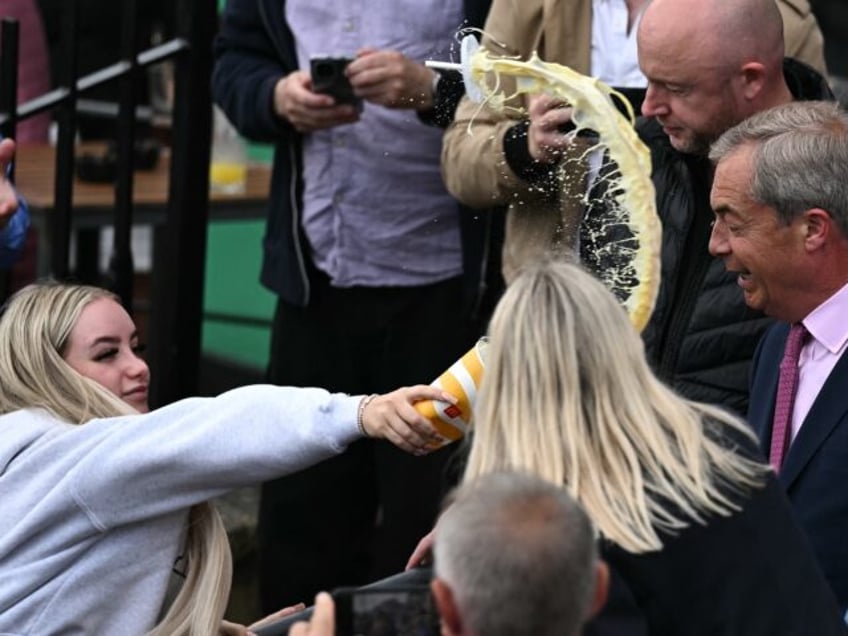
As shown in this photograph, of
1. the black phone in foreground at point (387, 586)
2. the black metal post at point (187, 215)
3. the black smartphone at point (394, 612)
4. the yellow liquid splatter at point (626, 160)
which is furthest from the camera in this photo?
the black metal post at point (187, 215)

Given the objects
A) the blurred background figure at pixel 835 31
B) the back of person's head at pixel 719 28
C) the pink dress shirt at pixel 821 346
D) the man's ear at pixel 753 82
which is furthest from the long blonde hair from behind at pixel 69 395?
the blurred background figure at pixel 835 31

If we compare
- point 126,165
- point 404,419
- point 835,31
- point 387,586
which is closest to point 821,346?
point 404,419

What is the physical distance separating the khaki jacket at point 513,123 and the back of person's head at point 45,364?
3.50 feet

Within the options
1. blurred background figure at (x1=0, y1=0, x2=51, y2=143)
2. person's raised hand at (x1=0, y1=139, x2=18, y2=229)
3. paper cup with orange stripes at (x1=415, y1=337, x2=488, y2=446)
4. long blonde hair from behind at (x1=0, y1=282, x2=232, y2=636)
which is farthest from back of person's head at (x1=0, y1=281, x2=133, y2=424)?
blurred background figure at (x1=0, y1=0, x2=51, y2=143)

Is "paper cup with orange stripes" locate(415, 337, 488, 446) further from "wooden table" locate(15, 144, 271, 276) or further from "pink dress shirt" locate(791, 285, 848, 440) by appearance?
"wooden table" locate(15, 144, 271, 276)

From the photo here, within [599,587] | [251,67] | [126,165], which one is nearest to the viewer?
[599,587]

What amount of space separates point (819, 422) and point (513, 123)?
120 cm

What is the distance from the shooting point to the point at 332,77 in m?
4.74

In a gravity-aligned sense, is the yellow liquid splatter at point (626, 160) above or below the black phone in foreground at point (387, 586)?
above

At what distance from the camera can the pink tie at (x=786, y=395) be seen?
360cm

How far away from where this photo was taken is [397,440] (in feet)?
10.7

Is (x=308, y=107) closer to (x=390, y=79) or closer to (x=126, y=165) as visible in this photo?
(x=390, y=79)

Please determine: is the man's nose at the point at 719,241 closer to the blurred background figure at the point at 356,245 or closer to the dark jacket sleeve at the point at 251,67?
the blurred background figure at the point at 356,245

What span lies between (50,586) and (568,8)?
6.32 ft
